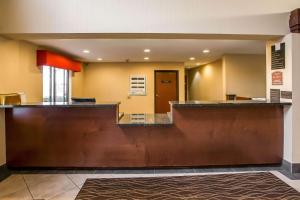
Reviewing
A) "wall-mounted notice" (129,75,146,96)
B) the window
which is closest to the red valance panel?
the window

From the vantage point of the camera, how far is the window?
6.72m

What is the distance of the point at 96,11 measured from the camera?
12.1 feet

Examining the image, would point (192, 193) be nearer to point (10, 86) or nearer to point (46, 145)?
point (46, 145)

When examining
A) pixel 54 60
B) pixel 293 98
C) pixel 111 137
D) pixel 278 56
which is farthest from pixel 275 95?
pixel 54 60

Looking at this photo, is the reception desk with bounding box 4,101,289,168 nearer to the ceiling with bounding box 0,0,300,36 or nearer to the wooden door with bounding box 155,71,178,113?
the ceiling with bounding box 0,0,300,36

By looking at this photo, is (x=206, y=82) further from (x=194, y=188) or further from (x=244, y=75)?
(x=194, y=188)

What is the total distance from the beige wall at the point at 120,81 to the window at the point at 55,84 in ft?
4.87

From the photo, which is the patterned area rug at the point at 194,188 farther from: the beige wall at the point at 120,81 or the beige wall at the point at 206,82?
the beige wall at the point at 120,81

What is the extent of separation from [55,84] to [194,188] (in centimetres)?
548

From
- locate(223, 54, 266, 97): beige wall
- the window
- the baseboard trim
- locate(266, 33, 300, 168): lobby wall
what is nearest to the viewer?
the baseboard trim

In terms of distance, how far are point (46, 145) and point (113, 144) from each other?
1.01m

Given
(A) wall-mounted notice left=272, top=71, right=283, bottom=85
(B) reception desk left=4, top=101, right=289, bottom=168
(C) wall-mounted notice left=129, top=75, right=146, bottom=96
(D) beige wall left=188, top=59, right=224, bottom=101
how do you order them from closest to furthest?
(B) reception desk left=4, top=101, right=289, bottom=168
(A) wall-mounted notice left=272, top=71, right=283, bottom=85
(D) beige wall left=188, top=59, right=224, bottom=101
(C) wall-mounted notice left=129, top=75, right=146, bottom=96

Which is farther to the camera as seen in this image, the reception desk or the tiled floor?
the reception desk

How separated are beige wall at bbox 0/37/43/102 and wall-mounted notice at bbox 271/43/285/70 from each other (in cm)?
419
